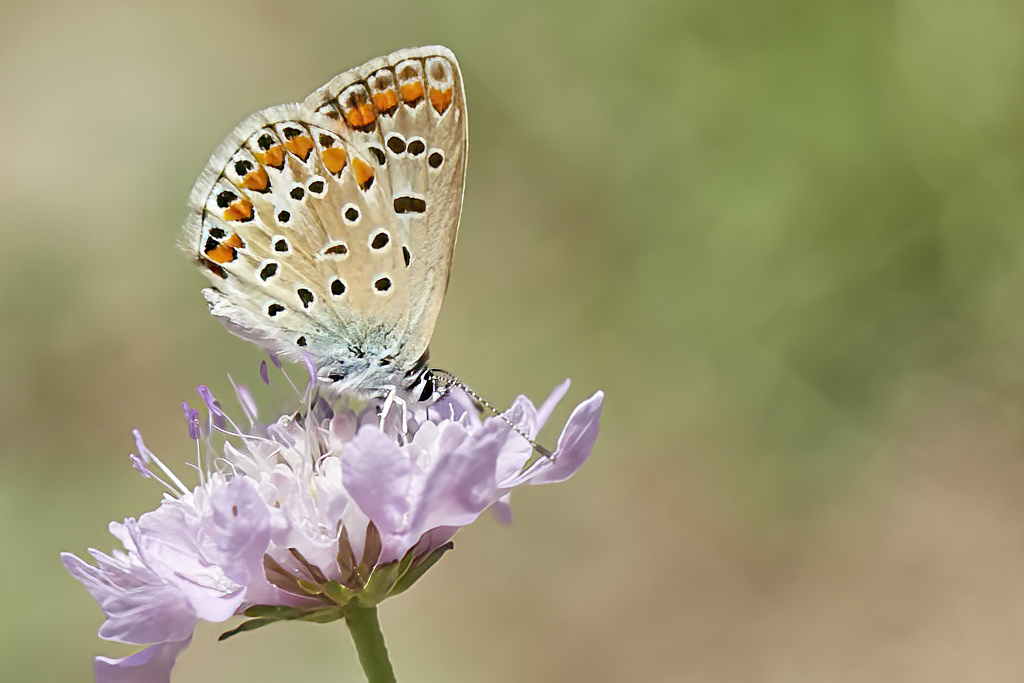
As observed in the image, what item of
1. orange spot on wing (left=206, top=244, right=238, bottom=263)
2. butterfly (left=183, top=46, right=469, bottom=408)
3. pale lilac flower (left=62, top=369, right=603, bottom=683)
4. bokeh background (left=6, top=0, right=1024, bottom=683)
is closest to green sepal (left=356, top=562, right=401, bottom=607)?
pale lilac flower (left=62, top=369, right=603, bottom=683)

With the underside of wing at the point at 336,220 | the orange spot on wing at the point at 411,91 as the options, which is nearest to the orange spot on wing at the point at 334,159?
the underside of wing at the point at 336,220

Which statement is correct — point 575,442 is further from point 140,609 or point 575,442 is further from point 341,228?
point 140,609

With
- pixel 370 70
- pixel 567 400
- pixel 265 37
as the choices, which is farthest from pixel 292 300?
pixel 265 37

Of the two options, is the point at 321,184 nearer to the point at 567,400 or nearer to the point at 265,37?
the point at 567,400

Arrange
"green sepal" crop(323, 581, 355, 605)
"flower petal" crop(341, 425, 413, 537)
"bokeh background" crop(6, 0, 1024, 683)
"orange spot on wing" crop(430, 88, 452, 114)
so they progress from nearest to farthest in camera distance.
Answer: "flower petal" crop(341, 425, 413, 537) → "green sepal" crop(323, 581, 355, 605) → "orange spot on wing" crop(430, 88, 452, 114) → "bokeh background" crop(6, 0, 1024, 683)

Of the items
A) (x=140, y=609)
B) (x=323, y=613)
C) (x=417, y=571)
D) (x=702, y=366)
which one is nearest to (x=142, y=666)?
(x=140, y=609)

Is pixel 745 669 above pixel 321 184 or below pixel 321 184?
below

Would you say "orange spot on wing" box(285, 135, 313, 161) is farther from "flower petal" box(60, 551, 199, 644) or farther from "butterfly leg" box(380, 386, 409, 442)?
"flower petal" box(60, 551, 199, 644)
